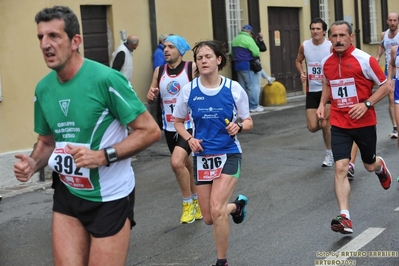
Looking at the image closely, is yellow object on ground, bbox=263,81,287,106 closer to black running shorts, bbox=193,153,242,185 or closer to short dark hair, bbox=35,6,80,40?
black running shorts, bbox=193,153,242,185

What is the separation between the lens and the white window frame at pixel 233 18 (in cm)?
1992

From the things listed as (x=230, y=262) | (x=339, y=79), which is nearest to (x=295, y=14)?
(x=339, y=79)

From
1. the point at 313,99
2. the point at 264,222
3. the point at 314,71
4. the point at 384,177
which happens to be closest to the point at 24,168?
the point at 264,222

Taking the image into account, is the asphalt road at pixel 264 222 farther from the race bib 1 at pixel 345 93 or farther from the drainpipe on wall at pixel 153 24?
the drainpipe on wall at pixel 153 24

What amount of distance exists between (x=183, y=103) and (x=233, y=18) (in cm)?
1387

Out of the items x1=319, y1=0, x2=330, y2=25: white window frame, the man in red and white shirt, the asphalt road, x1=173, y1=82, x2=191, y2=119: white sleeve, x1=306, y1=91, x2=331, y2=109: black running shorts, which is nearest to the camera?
x1=173, y1=82, x2=191, y2=119: white sleeve

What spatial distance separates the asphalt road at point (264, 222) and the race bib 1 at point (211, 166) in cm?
77

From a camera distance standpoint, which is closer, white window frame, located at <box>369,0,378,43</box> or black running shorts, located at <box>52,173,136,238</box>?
black running shorts, located at <box>52,173,136,238</box>

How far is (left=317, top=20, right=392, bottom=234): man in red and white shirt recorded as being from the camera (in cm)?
771

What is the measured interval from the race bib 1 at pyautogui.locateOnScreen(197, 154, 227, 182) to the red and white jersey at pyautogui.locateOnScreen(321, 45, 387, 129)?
197 centimetres

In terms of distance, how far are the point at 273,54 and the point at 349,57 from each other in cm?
1397

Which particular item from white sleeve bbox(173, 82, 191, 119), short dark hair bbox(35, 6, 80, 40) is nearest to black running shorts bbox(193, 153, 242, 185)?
white sleeve bbox(173, 82, 191, 119)

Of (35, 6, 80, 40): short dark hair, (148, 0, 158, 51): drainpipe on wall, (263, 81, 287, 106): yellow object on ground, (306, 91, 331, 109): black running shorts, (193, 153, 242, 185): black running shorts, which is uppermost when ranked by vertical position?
(148, 0, 158, 51): drainpipe on wall

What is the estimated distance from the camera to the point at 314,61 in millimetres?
11250
